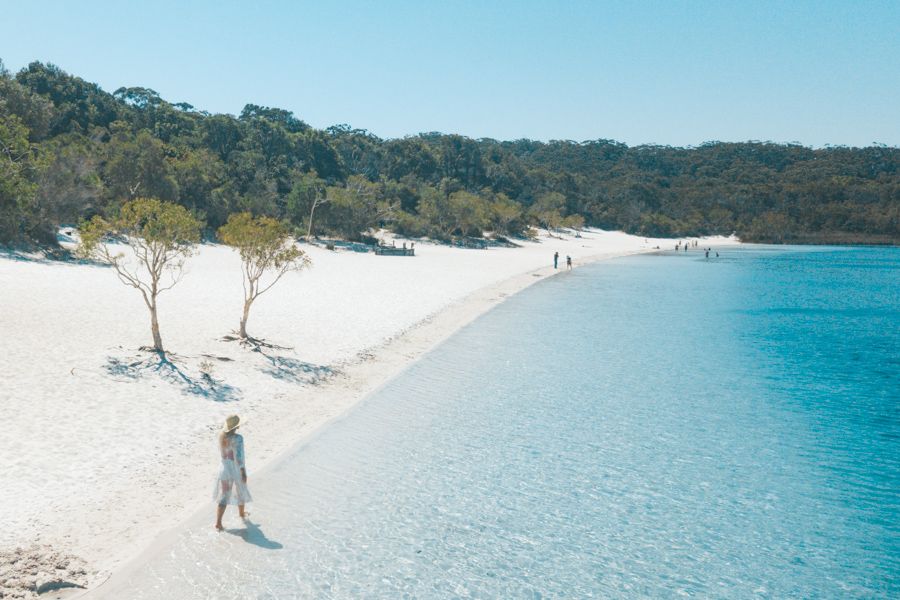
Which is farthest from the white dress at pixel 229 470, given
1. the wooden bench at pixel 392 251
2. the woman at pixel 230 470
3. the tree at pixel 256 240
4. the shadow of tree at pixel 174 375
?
the wooden bench at pixel 392 251

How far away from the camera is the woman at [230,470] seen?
415 inches

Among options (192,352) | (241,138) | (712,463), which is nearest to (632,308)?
(712,463)

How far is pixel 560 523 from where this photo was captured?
40.2 feet

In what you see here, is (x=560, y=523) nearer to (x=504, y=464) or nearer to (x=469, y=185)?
(x=504, y=464)

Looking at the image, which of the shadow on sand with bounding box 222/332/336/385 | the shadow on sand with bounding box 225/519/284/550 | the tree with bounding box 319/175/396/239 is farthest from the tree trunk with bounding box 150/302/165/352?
the tree with bounding box 319/175/396/239

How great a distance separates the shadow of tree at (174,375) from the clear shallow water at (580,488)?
11.2ft

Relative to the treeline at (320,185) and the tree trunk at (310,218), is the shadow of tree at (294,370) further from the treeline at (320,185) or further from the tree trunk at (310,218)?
the tree trunk at (310,218)

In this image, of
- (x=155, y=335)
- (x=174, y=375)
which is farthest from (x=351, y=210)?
(x=174, y=375)

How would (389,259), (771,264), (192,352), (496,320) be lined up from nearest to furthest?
1. (192,352)
2. (496,320)
3. (389,259)
4. (771,264)

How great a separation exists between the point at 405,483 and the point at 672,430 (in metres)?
8.63

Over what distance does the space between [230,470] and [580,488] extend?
7410mm

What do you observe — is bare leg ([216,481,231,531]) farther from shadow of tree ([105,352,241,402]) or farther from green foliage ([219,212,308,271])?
green foliage ([219,212,308,271])

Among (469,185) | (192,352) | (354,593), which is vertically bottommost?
(354,593)

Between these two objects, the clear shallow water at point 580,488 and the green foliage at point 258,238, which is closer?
the clear shallow water at point 580,488
